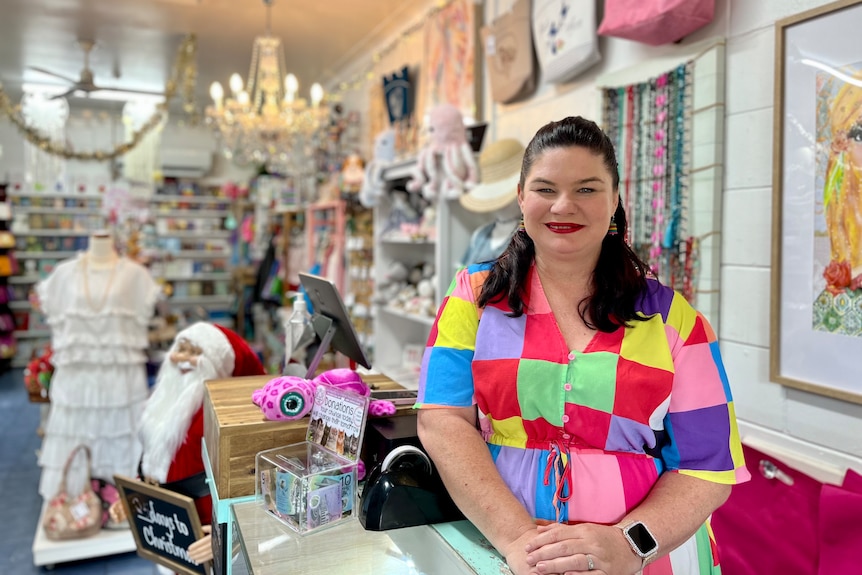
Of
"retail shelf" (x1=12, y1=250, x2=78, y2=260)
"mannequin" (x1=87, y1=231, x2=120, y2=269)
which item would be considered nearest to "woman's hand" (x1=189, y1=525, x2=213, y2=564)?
"mannequin" (x1=87, y1=231, x2=120, y2=269)

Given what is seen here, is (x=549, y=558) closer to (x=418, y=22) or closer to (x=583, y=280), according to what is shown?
(x=583, y=280)

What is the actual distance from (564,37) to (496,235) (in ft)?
2.56

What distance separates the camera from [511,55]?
Result: 282 cm

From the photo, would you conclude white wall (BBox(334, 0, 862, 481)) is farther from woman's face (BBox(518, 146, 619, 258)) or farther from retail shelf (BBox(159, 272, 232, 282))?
retail shelf (BBox(159, 272, 232, 282))

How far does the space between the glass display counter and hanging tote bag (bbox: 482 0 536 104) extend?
2.11 meters

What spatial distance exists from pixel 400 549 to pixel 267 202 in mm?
6556

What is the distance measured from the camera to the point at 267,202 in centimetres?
728

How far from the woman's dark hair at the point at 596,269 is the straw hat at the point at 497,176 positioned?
4.42 ft

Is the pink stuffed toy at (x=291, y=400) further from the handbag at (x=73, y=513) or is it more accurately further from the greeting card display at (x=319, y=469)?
the handbag at (x=73, y=513)

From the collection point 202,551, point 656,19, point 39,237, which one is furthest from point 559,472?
point 39,237

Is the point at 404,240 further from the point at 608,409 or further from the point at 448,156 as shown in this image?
the point at 608,409

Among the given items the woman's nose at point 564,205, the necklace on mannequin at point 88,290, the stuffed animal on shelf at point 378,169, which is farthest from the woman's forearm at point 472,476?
the necklace on mannequin at point 88,290

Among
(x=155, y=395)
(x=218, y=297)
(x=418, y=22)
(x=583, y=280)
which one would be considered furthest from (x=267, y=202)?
(x=583, y=280)

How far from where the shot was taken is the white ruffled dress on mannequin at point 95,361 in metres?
3.31
